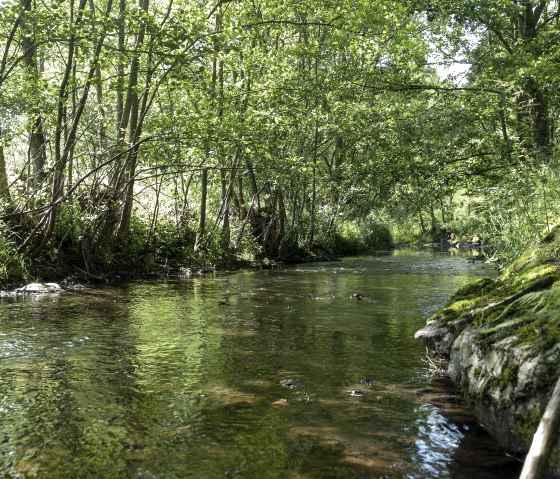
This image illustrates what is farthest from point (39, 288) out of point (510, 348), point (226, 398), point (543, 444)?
point (543, 444)

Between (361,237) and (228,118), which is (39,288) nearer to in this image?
(228,118)

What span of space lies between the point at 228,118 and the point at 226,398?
10.0 meters

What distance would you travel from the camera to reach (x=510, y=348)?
421 centimetres

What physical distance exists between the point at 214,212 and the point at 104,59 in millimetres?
14087

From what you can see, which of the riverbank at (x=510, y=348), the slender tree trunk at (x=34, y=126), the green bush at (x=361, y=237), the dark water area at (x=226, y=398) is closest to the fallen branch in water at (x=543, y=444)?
the riverbank at (x=510, y=348)

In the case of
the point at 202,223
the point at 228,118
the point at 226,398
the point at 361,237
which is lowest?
the point at 226,398

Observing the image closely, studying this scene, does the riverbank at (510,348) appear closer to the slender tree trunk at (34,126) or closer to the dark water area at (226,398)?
the dark water area at (226,398)

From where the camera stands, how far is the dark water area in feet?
12.8

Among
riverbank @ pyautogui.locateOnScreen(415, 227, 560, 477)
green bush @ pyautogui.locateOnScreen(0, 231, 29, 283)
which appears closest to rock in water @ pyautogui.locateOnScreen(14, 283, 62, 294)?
green bush @ pyautogui.locateOnScreen(0, 231, 29, 283)

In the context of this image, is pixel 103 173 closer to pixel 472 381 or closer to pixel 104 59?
pixel 104 59

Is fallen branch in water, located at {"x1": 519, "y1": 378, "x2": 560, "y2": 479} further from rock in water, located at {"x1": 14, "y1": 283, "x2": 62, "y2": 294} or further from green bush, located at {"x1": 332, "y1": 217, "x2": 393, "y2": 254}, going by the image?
green bush, located at {"x1": 332, "y1": 217, "x2": 393, "y2": 254}

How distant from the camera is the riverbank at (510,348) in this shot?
12.0 ft

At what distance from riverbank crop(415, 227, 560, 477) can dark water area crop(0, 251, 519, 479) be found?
241mm

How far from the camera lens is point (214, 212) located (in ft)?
81.0
